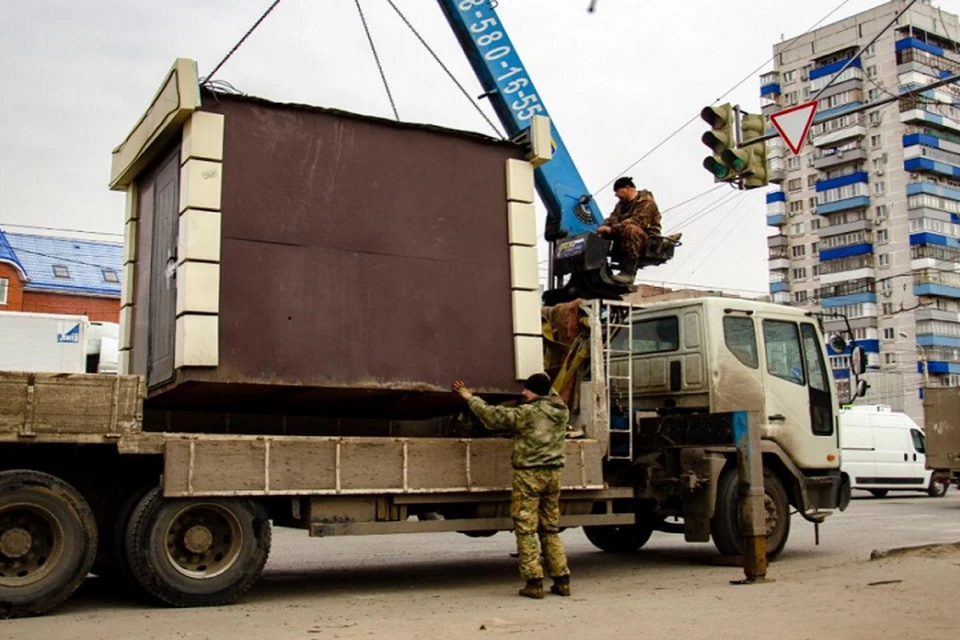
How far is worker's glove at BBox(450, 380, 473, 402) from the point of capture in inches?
336

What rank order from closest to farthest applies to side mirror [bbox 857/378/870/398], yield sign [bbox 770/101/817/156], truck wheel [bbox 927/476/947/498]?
yield sign [bbox 770/101/817/156] → side mirror [bbox 857/378/870/398] → truck wheel [bbox 927/476/947/498]

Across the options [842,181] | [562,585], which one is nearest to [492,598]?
[562,585]

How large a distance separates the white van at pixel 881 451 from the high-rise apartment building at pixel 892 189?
4412cm

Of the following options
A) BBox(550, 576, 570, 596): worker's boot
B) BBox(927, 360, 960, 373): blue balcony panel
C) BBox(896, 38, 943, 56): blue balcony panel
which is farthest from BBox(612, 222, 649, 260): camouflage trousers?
BBox(896, 38, 943, 56): blue balcony panel

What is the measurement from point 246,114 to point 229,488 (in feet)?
9.61

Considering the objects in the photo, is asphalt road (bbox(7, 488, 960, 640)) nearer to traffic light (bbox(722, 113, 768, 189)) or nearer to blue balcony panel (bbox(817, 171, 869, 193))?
traffic light (bbox(722, 113, 768, 189))

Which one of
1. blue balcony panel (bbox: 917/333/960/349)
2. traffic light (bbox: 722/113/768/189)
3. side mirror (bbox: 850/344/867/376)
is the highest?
blue balcony panel (bbox: 917/333/960/349)

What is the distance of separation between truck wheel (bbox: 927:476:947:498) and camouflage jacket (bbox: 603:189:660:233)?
18653 millimetres

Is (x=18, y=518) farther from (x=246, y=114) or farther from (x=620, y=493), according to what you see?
(x=620, y=493)

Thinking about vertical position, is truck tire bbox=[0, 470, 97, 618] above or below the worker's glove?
below

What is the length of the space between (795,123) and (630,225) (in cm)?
255

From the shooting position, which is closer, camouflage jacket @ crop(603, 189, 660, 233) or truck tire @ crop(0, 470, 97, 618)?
truck tire @ crop(0, 470, 97, 618)

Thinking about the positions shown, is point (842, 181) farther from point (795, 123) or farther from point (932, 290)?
point (795, 123)

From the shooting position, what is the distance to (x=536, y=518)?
834cm
